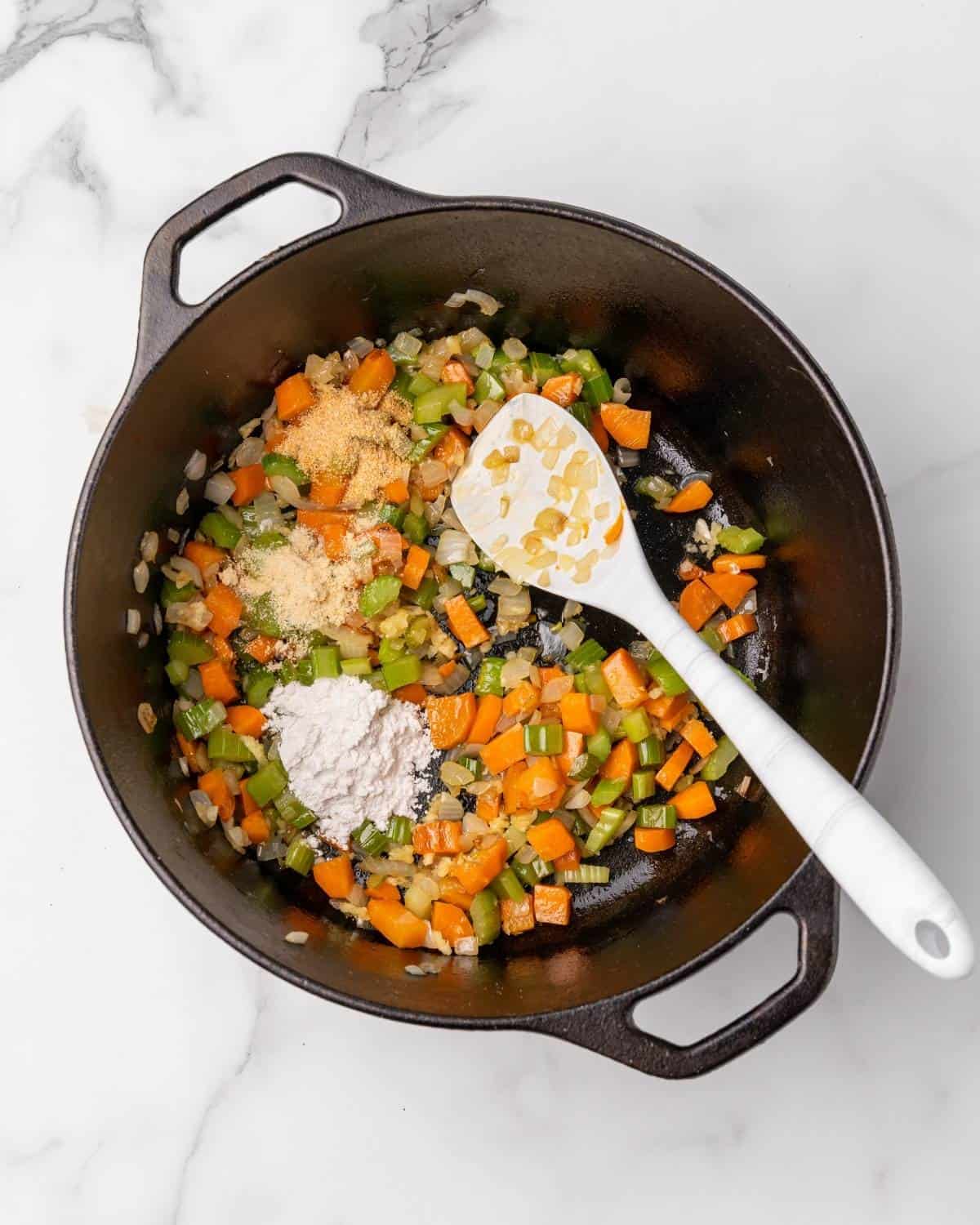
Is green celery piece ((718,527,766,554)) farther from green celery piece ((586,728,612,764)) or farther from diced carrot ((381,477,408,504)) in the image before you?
diced carrot ((381,477,408,504))

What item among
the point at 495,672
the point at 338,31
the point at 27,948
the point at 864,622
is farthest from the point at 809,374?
the point at 27,948

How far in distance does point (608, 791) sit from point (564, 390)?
642 mm

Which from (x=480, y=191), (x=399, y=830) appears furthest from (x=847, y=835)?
(x=480, y=191)

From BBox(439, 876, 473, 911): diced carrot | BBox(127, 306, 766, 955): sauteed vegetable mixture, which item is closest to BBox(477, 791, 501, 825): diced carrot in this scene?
BBox(127, 306, 766, 955): sauteed vegetable mixture

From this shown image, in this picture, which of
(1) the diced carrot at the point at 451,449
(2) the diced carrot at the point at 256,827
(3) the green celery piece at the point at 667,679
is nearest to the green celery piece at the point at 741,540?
(3) the green celery piece at the point at 667,679

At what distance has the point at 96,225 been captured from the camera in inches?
74.0

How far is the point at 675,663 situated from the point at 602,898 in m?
0.48

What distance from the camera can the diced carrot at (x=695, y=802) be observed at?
70.8 inches

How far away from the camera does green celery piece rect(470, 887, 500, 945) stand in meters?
1.75

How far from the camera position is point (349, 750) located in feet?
5.59

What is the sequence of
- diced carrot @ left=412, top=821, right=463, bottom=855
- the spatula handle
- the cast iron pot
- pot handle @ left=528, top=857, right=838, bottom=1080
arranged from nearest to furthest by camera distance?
the spatula handle, pot handle @ left=528, top=857, right=838, bottom=1080, the cast iron pot, diced carrot @ left=412, top=821, right=463, bottom=855

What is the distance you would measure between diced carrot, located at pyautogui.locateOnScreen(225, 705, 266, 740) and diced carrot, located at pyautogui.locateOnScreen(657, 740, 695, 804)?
0.63 metres

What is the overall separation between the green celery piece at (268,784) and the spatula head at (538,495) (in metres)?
0.47

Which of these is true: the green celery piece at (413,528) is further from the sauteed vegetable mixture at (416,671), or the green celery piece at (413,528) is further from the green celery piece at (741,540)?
the green celery piece at (741,540)
